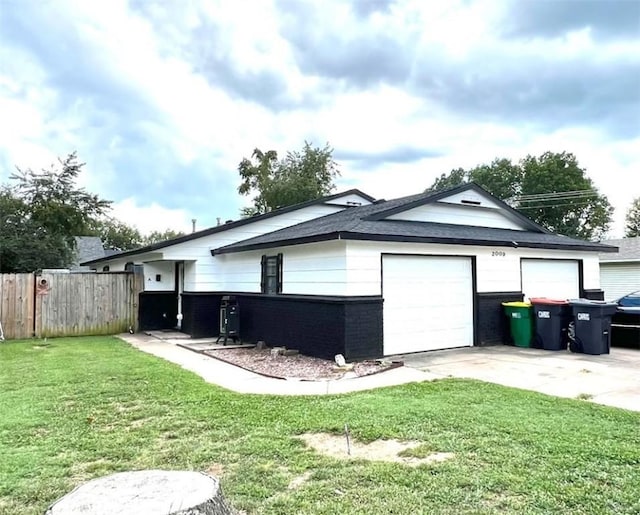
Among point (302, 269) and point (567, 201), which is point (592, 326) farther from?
point (567, 201)

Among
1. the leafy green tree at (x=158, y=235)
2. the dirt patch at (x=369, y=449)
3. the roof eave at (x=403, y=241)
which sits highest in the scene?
the leafy green tree at (x=158, y=235)

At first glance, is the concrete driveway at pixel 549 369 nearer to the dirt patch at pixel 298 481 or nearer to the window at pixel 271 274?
the window at pixel 271 274

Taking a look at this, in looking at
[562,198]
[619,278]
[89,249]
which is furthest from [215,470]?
[562,198]

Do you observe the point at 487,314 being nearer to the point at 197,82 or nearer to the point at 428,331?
the point at 428,331

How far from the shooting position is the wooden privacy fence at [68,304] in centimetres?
1312

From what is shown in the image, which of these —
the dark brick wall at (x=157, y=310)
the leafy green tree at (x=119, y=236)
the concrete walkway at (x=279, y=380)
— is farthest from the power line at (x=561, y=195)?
Result: the leafy green tree at (x=119, y=236)

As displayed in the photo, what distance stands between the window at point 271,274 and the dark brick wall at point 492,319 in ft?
15.0

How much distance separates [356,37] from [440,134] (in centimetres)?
A: 747

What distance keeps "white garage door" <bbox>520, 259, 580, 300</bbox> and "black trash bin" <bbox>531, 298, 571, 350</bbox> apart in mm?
1564

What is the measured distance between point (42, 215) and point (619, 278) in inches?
1104

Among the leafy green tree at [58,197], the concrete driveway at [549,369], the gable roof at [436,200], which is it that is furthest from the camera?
the leafy green tree at [58,197]

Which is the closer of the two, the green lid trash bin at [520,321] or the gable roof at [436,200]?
the green lid trash bin at [520,321]

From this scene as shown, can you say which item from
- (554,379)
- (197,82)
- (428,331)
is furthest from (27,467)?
(197,82)

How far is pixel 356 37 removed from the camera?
10.0m
